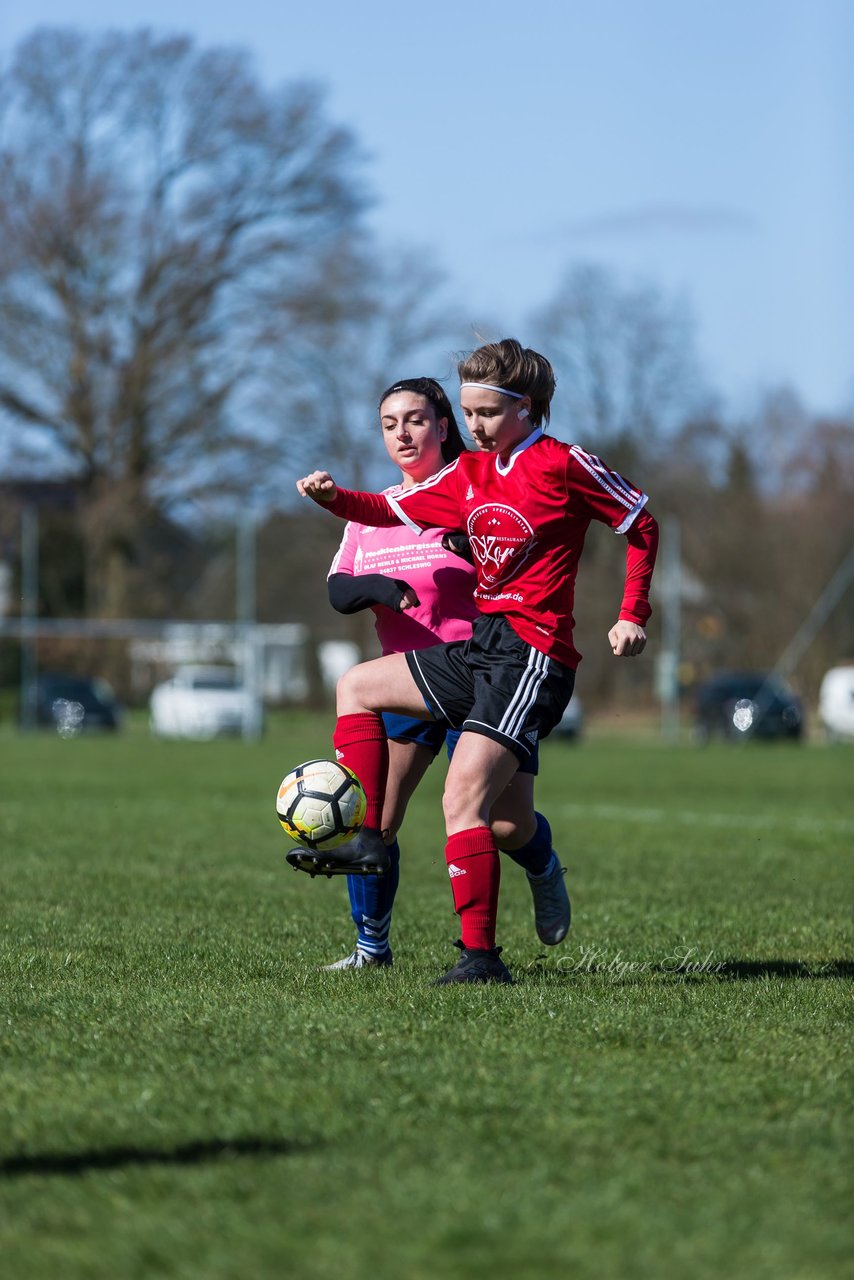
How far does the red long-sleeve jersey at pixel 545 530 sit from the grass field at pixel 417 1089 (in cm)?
112

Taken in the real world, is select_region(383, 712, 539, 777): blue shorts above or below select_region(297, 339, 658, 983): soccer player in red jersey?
below

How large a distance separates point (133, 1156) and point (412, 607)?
259 cm

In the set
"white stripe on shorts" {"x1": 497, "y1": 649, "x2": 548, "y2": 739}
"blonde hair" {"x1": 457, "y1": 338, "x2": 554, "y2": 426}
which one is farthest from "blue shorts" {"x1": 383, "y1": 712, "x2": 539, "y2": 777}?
"blonde hair" {"x1": 457, "y1": 338, "x2": 554, "y2": 426}

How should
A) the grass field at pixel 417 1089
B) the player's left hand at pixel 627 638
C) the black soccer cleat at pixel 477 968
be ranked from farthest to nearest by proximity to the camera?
the black soccer cleat at pixel 477 968
the player's left hand at pixel 627 638
the grass field at pixel 417 1089

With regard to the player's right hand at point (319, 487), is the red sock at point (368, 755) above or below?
below

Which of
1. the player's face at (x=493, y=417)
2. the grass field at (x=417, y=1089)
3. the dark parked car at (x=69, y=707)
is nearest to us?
the grass field at (x=417, y=1089)

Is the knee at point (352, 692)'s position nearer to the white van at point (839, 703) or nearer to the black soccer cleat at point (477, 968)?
the black soccer cleat at point (477, 968)

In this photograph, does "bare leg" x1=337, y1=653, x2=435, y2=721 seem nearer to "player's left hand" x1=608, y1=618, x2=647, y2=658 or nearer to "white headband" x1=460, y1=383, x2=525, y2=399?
"player's left hand" x1=608, y1=618, x2=647, y2=658

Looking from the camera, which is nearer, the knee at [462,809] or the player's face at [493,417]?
the knee at [462,809]

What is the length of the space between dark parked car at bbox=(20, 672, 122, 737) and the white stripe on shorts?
115 ft

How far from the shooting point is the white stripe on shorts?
523cm

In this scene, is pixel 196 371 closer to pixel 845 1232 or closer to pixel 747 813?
pixel 747 813

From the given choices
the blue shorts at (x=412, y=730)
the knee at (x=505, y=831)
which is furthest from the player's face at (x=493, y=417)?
the knee at (x=505, y=831)

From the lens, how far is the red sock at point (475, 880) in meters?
5.35
